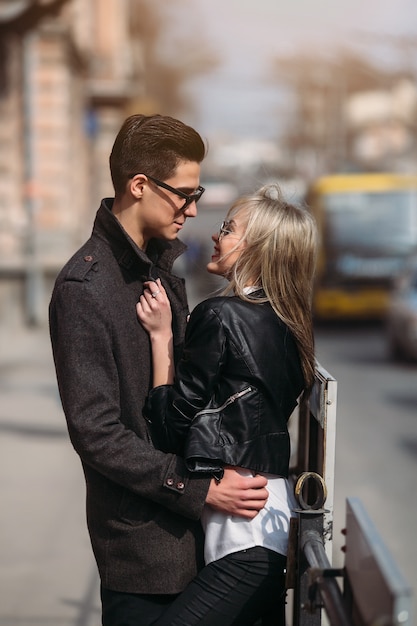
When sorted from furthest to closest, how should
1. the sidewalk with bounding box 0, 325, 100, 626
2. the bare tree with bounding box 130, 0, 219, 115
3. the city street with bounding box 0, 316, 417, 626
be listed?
the bare tree with bounding box 130, 0, 219, 115
the city street with bounding box 0, 316, 417, 626
the sidewalk with bounding box 0, 325, 100, 626

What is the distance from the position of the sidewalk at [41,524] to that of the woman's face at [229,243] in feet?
9.21

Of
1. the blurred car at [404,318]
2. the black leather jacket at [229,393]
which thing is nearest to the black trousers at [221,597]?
the black leather jacket at [229,393]

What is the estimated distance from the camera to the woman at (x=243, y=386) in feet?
8.00

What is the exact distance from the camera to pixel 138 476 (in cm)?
245

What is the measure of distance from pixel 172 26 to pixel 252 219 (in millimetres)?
72047

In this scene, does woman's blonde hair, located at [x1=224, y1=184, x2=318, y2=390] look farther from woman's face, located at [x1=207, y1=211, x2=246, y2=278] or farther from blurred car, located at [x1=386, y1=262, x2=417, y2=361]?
blurred car, located at [x1=386, y1=262, x2=417, y2=361]

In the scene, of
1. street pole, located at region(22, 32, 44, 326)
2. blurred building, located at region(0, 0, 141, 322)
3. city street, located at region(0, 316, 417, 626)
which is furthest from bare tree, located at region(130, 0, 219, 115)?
city street, located at region(0, 316, 417, 626)

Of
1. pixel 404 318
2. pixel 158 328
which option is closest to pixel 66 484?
pixel 158 328

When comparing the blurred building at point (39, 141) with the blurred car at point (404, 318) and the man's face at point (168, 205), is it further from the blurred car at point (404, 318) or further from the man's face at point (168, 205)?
the man's face at point (168, 205)

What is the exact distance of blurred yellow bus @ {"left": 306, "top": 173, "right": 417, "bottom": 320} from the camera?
67.3ft

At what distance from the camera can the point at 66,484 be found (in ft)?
24.9

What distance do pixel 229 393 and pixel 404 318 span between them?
1306 cm

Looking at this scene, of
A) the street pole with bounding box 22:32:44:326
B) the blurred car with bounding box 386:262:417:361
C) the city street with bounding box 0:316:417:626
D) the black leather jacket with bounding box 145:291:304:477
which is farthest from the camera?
the street pole with bounding box 22:32:44:326

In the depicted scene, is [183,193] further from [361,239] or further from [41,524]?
[361,239]
